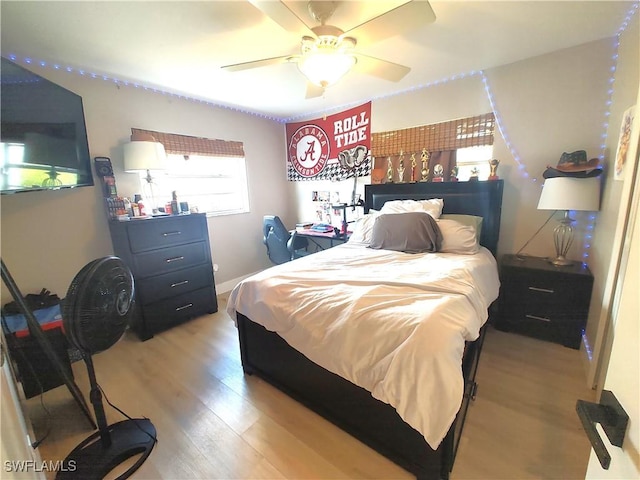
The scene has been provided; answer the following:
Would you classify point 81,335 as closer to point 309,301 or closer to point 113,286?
point 113,286

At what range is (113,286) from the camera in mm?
1302

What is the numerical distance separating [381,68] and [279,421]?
2316 mm

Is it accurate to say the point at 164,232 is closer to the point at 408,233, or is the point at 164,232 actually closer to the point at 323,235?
the point at 323,235

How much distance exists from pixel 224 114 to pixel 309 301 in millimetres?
2900

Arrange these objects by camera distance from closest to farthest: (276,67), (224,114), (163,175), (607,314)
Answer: (607,314)
(276,67)
(163,175)
(224,114)

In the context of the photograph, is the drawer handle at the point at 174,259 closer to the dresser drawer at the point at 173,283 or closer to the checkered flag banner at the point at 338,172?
the dresser drawer at the point at 173,283

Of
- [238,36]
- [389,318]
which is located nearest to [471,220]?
[389,318]

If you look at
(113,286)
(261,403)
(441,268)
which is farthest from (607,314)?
(113,286)

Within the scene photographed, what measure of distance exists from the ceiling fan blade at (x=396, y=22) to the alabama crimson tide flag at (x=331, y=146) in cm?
183

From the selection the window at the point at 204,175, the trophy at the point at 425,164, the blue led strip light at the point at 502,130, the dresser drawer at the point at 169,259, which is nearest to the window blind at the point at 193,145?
the window at the point at 204,175

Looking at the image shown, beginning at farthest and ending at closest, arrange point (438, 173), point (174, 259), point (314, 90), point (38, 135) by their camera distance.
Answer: point (438, 173)
point (174, 259)
point (314, 90)
point (38, 135)

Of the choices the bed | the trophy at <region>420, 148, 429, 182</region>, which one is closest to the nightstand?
the bed

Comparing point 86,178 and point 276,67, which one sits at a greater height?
point 276,67

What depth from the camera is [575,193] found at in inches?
77.1
